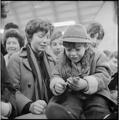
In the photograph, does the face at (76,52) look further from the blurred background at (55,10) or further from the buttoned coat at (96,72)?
the blurred background at (55,10)

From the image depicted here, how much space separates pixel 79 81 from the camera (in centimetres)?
47

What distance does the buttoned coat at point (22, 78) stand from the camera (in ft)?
1.74

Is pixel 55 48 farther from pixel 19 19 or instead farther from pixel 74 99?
pixel 19 19

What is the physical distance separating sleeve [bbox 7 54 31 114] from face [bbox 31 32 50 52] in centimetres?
4

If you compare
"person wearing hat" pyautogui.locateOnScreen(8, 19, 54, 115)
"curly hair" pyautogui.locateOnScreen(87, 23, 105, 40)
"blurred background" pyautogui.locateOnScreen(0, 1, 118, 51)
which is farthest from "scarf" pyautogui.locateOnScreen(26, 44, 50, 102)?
"blurred background" pyautogui.locateOnScreen(0, 1, 118, 51)

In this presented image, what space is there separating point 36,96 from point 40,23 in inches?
6.4

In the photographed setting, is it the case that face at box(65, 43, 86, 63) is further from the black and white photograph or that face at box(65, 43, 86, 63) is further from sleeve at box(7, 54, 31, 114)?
sleeve at box(7, 54, 31, 114)

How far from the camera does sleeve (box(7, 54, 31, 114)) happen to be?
1.73 feet

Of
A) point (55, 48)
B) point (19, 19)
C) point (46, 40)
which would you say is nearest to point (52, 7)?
point (19, 19)

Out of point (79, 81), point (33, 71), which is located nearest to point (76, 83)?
point (79, 81)

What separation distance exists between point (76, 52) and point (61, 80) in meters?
0.06

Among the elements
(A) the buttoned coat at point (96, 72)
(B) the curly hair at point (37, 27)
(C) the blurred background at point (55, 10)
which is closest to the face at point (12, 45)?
(B) the curly hair at point (37, 27)

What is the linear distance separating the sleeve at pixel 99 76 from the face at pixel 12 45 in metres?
0.30

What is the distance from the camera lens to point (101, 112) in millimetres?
481
